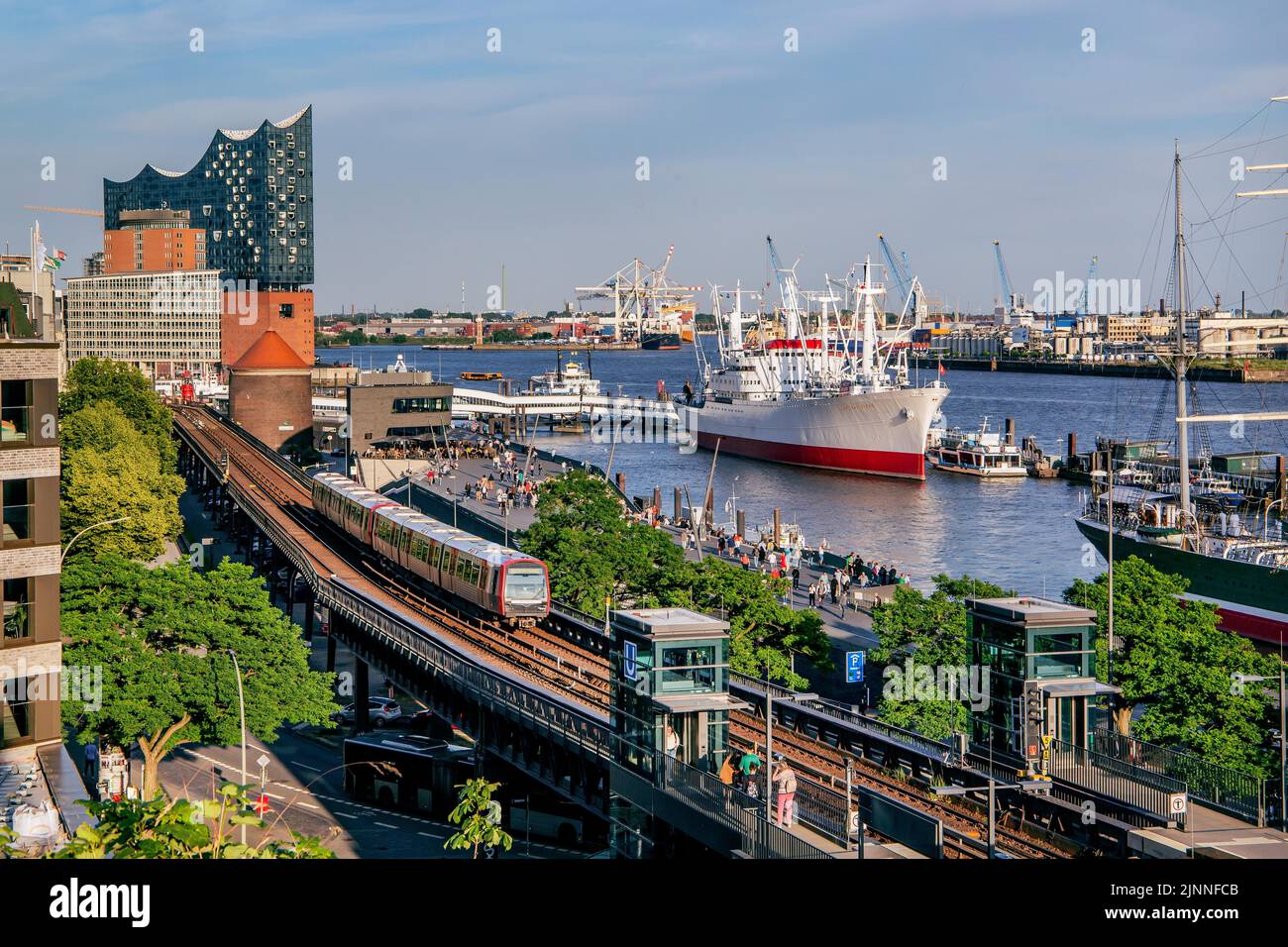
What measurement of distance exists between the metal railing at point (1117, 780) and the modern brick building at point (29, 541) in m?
14.2

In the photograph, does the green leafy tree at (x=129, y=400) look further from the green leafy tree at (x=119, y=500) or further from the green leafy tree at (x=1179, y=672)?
the green leafy tree at (x=1179, y=672)

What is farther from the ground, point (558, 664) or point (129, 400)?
point (129, 400)

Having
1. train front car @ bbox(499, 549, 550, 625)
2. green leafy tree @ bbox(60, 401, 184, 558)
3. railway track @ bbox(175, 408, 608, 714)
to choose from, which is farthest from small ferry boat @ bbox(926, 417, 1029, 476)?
train front car @ bbox(499, 549, 550, 625)

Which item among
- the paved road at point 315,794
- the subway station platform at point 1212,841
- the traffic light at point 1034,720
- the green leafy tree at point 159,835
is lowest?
the paved road at point 315,794

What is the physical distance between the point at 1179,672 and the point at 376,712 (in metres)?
19.3

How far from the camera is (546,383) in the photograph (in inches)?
6511

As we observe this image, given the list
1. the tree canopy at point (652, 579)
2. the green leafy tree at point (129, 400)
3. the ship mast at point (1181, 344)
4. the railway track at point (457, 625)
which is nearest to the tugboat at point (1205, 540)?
the ship mast at point (1181, 344)

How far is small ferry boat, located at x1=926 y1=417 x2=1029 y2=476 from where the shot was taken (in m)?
100

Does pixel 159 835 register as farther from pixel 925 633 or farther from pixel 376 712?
pixel 376 712

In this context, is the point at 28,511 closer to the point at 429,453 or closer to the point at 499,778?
the point at 499,778

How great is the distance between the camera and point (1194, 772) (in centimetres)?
2019

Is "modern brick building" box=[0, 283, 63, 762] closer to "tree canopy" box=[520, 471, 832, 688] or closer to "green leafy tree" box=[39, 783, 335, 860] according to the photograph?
"tree canopy" box=[520, 471, 832, 688]

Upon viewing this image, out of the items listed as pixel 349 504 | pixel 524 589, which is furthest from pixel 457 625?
pixel 349 504

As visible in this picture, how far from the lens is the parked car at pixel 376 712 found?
36219 mm
